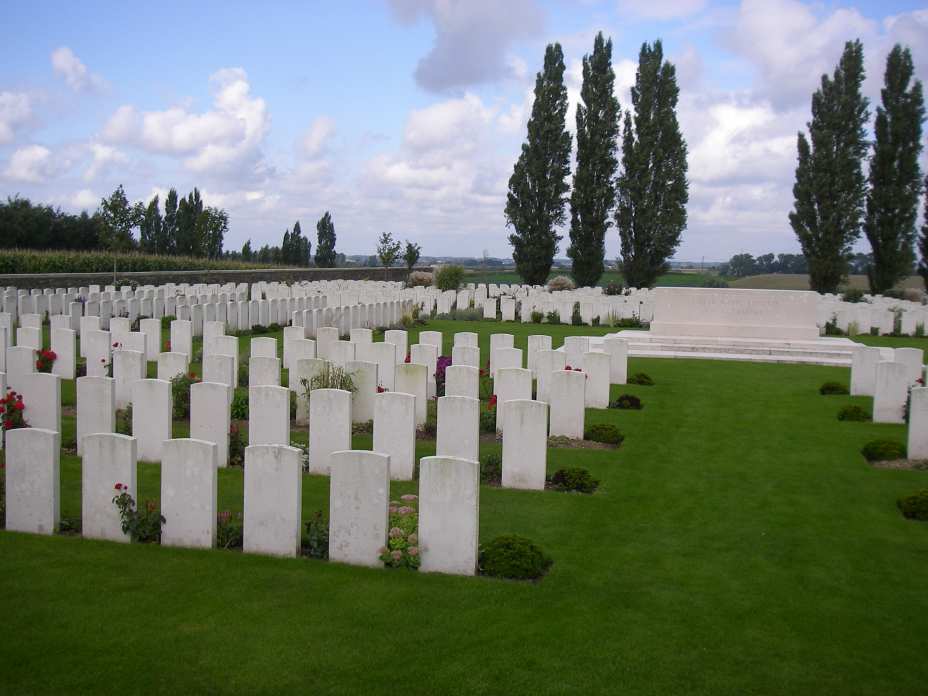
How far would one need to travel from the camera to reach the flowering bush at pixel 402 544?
644cm

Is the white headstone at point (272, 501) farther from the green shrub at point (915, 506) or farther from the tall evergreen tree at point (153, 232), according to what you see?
the tall evergreen tree at point (153, 232)

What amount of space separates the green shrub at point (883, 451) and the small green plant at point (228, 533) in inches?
289

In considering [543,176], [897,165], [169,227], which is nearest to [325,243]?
[169,227]

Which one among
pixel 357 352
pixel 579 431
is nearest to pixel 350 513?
pixel 579 431

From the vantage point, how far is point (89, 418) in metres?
9.34

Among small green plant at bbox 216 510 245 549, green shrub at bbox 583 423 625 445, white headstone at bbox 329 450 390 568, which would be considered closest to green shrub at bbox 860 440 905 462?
green shrub at bbox 583 423 625 445

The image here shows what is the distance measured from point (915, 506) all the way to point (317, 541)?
17.9ft

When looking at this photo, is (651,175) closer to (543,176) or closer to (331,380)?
(543,176)

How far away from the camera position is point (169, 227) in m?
58.0

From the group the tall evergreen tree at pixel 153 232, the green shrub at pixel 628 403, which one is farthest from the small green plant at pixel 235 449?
the tall evergreen tree at pixel 153 232

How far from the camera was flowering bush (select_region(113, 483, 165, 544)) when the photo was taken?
6719 mm

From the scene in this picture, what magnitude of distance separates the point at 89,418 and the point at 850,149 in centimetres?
3617

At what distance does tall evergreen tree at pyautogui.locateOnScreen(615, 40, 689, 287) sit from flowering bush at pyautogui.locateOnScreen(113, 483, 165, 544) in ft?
117

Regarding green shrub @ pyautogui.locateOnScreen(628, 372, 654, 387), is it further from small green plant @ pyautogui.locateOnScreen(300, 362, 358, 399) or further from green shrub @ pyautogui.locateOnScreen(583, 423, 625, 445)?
small green plant @ pyautogui.locateOnScreen(300, 362, 358, 399)
